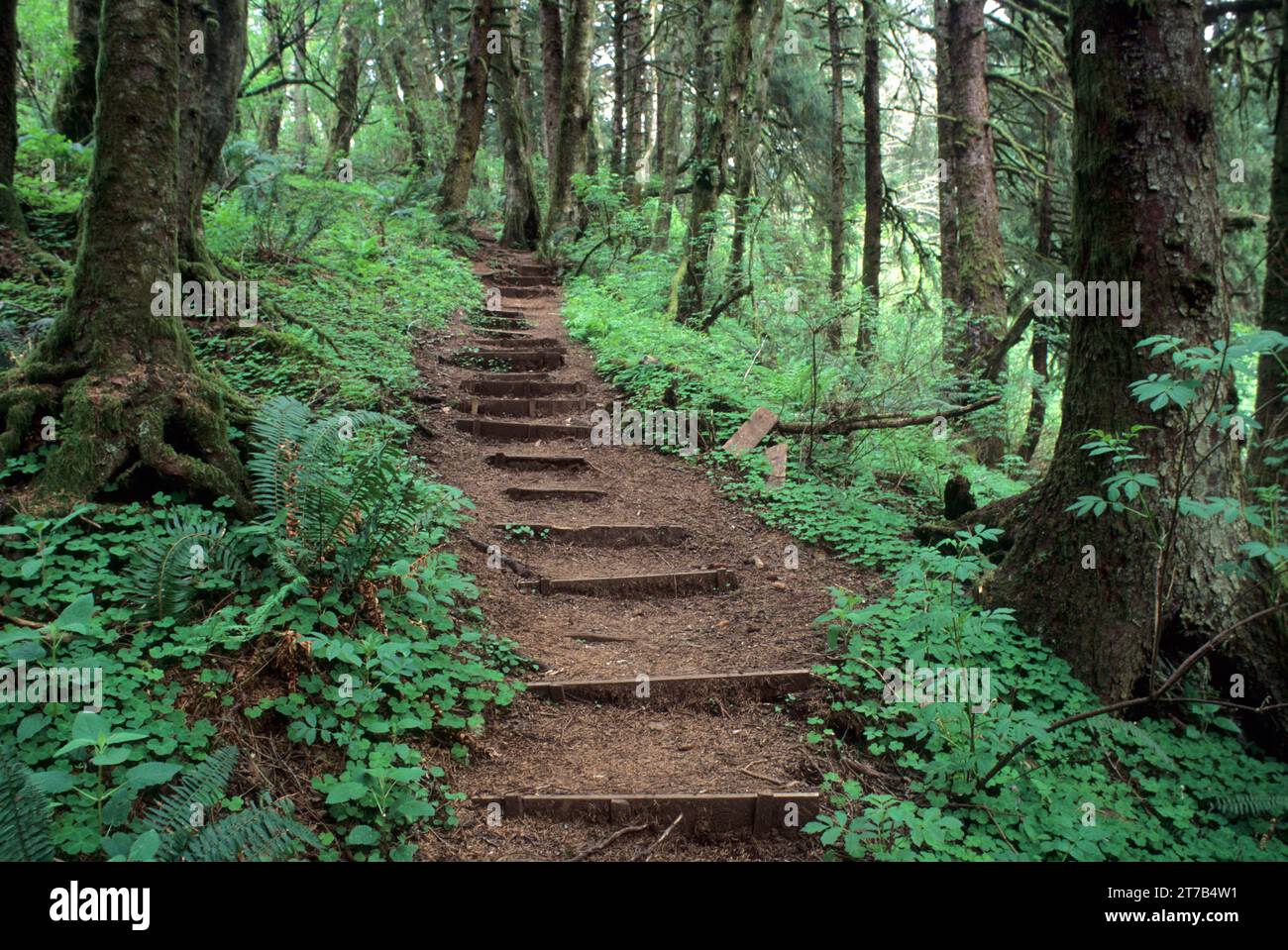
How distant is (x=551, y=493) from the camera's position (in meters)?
7.16

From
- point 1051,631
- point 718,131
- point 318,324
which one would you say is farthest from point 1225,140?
point 318,324

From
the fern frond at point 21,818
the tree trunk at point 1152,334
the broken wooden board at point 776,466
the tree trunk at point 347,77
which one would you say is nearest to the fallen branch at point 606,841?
the fern frond at point 21,818

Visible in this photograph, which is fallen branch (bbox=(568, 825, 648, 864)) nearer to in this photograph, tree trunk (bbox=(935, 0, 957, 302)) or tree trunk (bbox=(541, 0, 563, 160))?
tree trunk (bbox=(935, 0, 957, 302))

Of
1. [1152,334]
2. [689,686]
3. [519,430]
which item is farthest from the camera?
[519,430]

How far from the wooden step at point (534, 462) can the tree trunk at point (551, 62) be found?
36.0ft

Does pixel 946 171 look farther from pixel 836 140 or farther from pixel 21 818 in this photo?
pixel 21 818

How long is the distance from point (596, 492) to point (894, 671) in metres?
3.67

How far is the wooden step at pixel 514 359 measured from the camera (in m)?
10.3

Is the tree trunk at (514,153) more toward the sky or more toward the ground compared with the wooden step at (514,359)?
more toward the sky

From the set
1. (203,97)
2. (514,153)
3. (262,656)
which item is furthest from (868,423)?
(514,153)

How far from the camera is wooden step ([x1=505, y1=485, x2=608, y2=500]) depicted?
7047mm

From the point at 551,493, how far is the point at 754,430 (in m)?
2.17

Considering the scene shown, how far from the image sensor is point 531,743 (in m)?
3.93

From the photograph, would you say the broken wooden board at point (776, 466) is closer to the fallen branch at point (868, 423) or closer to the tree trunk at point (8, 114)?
the fallen branch at point (868, 423)
